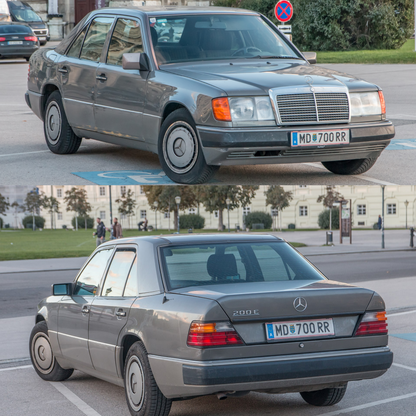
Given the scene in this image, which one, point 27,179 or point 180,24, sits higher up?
point 180,24

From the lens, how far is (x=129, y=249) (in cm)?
587

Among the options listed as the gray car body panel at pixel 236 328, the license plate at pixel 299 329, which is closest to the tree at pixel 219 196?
the gray car body panel at pixel 236 328

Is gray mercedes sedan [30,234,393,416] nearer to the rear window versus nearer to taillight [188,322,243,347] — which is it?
taillight [188,322,243,347]

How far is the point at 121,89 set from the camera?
30.9 ft

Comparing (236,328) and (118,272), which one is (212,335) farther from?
(118,272)

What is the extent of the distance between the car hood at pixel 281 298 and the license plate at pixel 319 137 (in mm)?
2935

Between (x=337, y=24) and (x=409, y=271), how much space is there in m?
28.5

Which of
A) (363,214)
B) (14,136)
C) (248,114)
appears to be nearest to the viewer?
(248,114)

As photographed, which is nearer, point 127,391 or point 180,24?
point 127,391

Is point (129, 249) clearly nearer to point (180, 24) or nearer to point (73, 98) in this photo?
point (180, 24)

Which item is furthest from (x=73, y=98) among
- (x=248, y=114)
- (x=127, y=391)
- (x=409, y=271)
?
(x=409, y=271)

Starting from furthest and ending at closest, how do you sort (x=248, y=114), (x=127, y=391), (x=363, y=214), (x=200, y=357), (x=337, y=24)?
(x=363, y=214)
(x=337, y=24)
(x=248, y=114)
(x=127, y=391)
(x=200, y=357)

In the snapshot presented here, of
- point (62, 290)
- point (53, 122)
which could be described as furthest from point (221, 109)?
point (53, 122)

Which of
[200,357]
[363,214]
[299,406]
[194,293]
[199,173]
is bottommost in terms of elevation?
[363,214]
